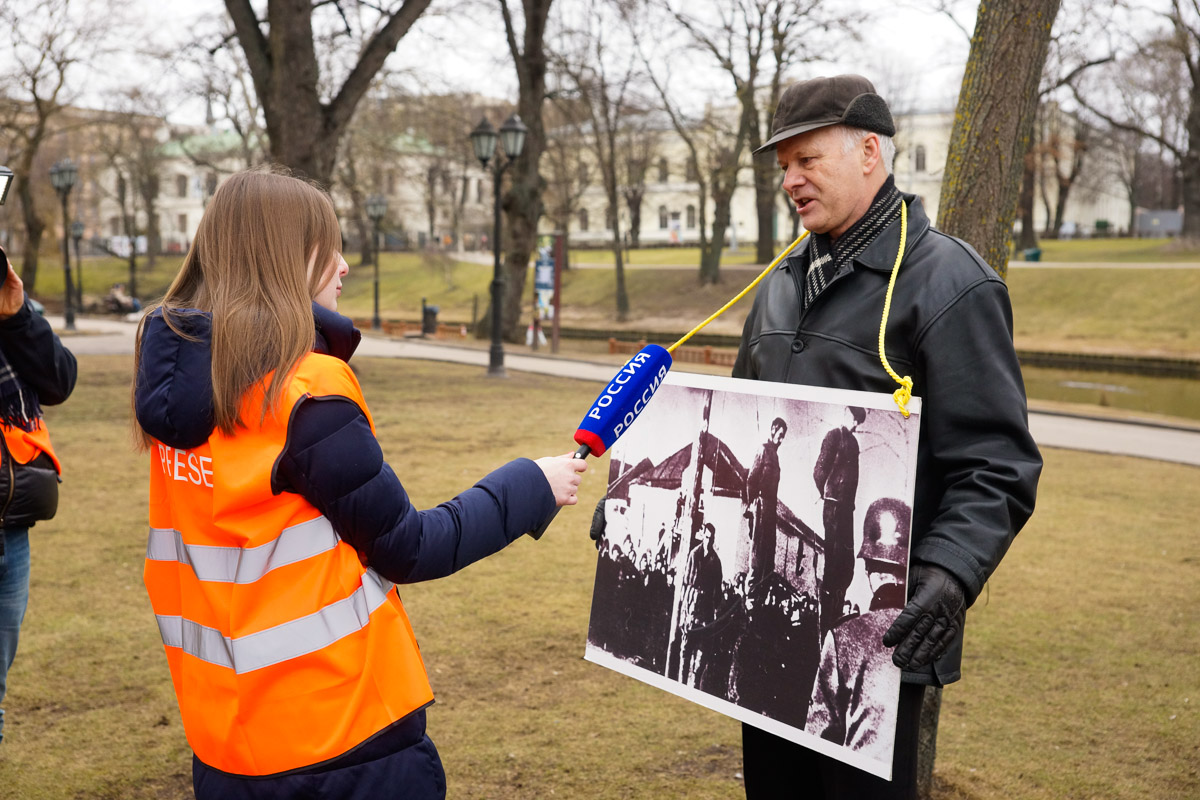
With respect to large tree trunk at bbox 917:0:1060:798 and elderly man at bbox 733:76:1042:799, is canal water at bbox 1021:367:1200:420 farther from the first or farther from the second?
elderly man at bbox 733:76:1042:799

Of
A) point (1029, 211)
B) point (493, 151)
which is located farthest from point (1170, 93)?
point (493, 151)

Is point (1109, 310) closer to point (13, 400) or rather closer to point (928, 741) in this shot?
point (928, 741)

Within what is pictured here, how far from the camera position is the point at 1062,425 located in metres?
13.4

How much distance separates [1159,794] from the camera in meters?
3.72

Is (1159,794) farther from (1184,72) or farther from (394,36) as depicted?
(1184,72)

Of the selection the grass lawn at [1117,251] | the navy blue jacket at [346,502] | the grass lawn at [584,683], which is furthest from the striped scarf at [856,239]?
the grass lawn at [1117,251]

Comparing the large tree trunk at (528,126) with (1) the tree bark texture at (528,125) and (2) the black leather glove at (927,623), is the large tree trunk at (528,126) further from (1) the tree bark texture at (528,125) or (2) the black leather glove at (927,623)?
(2) the black leather glove at (927,623)

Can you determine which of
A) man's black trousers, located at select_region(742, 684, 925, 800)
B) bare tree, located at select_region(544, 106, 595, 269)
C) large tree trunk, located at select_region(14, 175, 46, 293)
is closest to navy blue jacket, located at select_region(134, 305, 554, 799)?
man's black trousers, located at select_region(742, 684, 925, 800)

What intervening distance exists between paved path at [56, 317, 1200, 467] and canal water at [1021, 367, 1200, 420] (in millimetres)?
4579

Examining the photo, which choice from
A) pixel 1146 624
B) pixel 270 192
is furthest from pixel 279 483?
pixel 1146 624

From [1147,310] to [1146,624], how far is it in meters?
30.7

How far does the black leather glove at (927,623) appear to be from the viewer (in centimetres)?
199

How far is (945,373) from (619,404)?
0.71 m

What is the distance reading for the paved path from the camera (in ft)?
38.1
